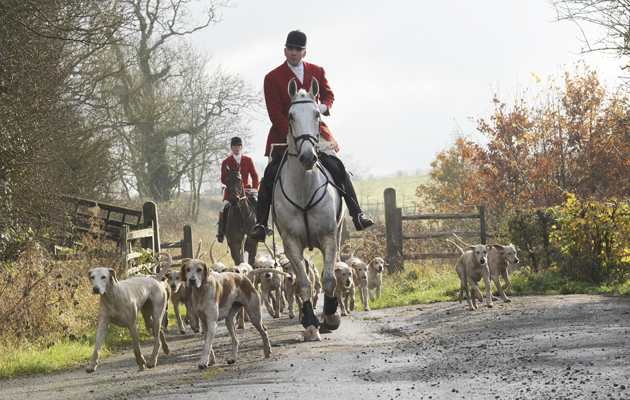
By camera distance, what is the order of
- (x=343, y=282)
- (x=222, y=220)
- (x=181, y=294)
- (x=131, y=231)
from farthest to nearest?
(x=131, y=231)
(x=222, y=220)
(x=343, y=282)
(x=181, y=294)

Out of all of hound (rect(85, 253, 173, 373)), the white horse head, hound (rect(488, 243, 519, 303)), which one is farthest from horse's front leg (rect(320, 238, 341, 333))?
hound (rect(488, 243, 519, 303))

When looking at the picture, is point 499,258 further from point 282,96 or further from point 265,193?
point 282,96

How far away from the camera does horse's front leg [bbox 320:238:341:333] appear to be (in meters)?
7.82

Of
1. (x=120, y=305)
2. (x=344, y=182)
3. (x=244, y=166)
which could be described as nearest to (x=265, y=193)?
(x=344, y=182)

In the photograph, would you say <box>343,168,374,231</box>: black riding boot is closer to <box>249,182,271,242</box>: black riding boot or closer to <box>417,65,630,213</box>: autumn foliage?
<box>249,182,271,242</box>: black riding boot

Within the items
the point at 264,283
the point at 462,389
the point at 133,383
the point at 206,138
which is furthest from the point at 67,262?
the point at 206,138

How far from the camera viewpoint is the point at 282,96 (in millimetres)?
8539

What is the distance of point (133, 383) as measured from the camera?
6.29 meters

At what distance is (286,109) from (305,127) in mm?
1731

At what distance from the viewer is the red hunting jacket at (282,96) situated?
8297 millimetres

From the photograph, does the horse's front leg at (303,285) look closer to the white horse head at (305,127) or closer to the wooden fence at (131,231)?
the white horse head at (305,127)

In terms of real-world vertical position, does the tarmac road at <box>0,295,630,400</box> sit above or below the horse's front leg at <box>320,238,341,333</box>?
below

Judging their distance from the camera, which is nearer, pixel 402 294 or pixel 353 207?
pixel 353 207

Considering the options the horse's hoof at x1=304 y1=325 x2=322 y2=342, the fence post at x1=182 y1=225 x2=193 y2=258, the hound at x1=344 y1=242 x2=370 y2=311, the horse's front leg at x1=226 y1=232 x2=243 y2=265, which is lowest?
the horse's hoof at x1=304 y1=325 x2=322 y2=342
